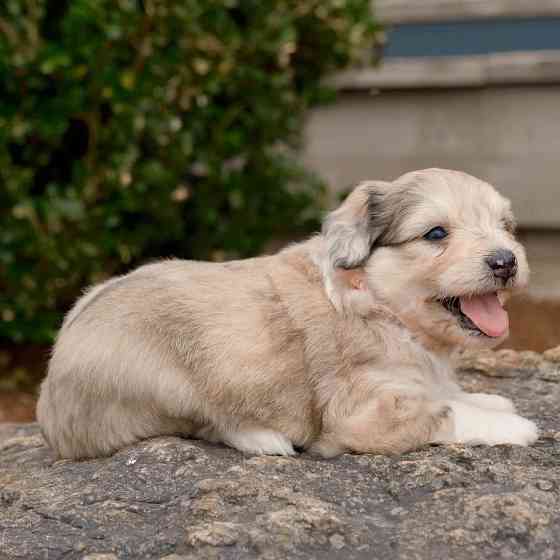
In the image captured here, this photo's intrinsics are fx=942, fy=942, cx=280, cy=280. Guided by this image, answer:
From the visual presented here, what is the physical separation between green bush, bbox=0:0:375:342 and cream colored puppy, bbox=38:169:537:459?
311cm

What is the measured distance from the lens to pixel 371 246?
13.5 ft

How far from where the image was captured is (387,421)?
3.88m

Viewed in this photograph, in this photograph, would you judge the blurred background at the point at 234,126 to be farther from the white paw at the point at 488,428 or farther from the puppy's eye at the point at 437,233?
the white paw at the point at 488,428

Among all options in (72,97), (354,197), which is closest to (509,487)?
(354,197)

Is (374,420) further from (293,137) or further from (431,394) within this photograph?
(293,137)

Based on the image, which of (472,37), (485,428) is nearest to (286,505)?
(485,428)

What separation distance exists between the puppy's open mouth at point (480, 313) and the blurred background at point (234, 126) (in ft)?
12.2

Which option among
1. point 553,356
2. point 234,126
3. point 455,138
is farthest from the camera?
point 455,138

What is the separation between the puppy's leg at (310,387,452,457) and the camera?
3887 mm

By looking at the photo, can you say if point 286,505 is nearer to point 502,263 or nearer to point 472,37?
point 502,263

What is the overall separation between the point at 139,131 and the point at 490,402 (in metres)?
3.70

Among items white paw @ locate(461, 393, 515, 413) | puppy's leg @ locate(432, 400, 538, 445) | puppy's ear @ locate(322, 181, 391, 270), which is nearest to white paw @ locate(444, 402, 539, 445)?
puppy's leg @ locate(432, 400, 538, 445)

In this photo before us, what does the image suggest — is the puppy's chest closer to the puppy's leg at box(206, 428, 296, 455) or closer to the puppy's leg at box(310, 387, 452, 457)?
the puppy's leg at box(310, 387, 452, 457)

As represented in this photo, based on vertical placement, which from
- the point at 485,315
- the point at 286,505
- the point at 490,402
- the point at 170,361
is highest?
the point at 485,315
